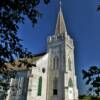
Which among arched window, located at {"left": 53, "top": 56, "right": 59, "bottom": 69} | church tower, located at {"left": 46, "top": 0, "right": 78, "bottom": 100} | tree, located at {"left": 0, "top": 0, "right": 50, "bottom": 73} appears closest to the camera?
tree, located at {"left": 0, "top": 0, "right": 50, "bottom": 73}

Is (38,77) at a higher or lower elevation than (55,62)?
lower

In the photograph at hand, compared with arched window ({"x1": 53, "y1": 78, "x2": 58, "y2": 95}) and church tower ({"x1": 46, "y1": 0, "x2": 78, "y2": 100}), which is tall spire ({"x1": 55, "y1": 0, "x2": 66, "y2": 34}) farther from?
arched window ({"x1": 53, "y1": 78, "x2": 58, "y2": 95})

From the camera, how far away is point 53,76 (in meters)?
34.1

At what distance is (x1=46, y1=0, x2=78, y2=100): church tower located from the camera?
32.1 metres

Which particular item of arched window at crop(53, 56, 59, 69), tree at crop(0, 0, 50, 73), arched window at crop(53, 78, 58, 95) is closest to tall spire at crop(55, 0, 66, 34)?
arched window at crop(53, 56, 59, 69)

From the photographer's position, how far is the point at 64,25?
4259 centimetres

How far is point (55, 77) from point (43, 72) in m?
2.57

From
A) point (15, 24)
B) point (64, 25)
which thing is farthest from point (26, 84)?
point (15, 24)

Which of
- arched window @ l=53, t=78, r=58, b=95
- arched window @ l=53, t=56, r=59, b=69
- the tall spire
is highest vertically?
the tall spire

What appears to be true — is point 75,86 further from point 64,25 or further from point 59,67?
point 64,25

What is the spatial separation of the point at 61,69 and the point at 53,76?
2130 millimetres

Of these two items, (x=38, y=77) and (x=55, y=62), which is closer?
(x=38, y=77)

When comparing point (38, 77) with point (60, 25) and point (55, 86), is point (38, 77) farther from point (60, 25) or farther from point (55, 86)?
point (60, 25)

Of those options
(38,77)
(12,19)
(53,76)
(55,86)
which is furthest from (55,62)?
(12,19)
